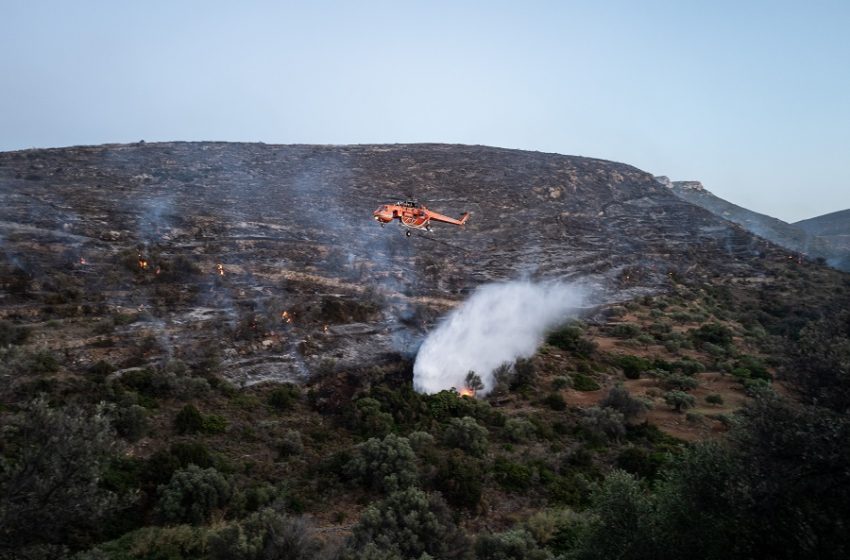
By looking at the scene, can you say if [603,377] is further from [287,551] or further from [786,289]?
[786,289]

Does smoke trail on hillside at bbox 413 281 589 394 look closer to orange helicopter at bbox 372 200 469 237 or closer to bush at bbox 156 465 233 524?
orange helicopter at bbox 372 200 469 237

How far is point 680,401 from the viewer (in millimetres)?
24391

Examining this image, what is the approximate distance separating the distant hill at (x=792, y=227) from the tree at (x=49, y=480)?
87171 mm

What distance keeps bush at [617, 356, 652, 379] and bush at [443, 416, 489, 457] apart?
1416cm

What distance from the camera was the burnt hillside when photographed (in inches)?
1004

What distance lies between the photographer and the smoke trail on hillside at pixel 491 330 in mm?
25828

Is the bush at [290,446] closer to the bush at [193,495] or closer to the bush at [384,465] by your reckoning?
the bush at [384,465]

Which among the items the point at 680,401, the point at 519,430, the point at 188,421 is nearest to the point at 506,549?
the point at 519,430

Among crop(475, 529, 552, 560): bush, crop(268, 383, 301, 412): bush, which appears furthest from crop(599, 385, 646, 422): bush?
crop(268, 383, 301, 412): bush

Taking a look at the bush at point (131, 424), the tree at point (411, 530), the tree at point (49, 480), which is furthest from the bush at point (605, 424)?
the tree at point (49, 480)

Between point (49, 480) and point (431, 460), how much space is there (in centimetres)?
1160

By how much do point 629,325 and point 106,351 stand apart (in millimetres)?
34537

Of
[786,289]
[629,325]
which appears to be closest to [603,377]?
[629,325]

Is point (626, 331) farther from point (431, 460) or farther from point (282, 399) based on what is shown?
point (282, 399)
